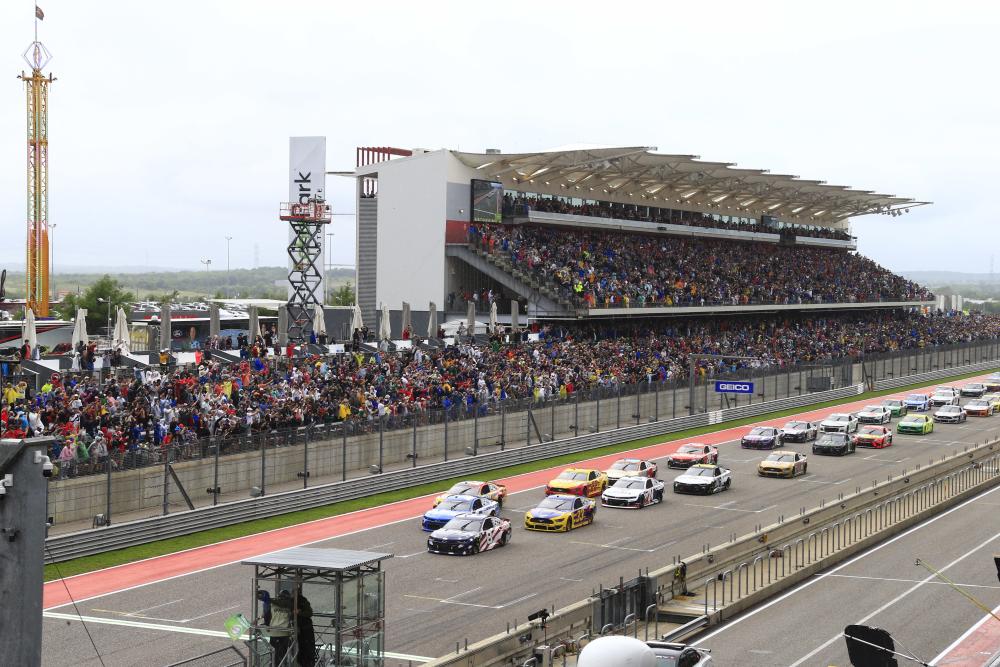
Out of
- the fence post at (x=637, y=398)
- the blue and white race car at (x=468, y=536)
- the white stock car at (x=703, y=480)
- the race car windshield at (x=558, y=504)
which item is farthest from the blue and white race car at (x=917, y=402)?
the blue and white race car at (x=468, y=536)

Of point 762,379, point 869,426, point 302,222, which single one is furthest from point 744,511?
point 302,222

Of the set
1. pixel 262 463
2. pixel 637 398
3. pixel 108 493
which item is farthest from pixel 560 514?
pixel 637 398

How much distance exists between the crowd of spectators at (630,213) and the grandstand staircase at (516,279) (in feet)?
14.4

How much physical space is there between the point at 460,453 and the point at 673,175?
123 feet

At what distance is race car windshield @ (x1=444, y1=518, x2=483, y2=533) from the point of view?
30.6m

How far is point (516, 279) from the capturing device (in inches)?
2608

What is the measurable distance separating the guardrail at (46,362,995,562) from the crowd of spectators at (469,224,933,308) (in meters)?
11.7

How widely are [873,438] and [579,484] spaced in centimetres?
2007

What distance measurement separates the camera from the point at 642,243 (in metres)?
78.9

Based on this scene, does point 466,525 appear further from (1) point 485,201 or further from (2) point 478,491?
(1) point 485,201

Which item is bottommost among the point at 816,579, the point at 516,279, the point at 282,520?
the point at 282,520

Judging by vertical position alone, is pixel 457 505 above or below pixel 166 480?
below

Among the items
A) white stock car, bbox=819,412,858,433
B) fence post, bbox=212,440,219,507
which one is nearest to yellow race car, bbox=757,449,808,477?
white stock car, bbox=819,412,858,433

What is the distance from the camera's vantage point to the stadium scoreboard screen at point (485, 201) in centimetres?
6912
